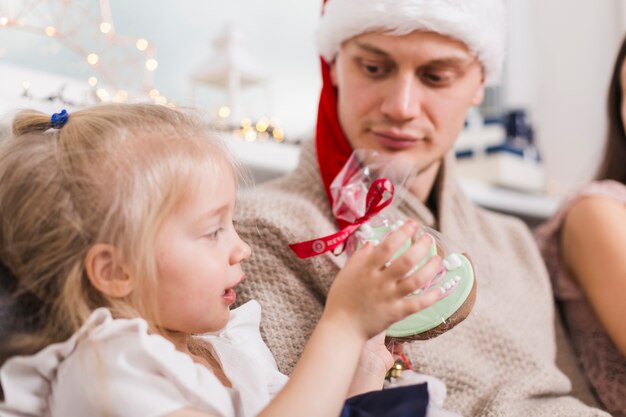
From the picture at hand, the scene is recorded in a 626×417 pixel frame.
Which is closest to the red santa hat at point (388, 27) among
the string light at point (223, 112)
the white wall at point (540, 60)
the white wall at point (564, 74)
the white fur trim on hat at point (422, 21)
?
the white fur trim on hat at point (422, 21)

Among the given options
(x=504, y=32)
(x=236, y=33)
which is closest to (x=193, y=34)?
(x=236, y=33)

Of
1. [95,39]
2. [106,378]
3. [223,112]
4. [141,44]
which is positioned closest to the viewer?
[106,378]

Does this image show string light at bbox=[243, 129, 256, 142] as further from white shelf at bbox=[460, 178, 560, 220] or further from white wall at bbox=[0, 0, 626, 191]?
white shelf at bbox=[460, 178, 560, 220]

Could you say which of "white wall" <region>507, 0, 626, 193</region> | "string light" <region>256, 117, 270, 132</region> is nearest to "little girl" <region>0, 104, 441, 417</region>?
"string light" <region>256, 117, 270, 132</region>

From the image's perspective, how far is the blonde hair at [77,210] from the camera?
516 mm

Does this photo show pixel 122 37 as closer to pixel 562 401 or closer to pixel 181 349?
pixel 181 349

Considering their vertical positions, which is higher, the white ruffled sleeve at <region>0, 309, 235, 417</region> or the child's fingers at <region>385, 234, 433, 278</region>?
the child's fingers at <region>385, 234, 433, 278</region>

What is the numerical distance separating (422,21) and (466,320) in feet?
1.35

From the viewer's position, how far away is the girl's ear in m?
0.52

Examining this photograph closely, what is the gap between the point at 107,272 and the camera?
0.53 m

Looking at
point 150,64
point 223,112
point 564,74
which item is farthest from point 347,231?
point 564,74

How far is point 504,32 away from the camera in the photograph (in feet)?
3.52

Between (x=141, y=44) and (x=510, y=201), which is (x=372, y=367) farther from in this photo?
(x=510, y=201)

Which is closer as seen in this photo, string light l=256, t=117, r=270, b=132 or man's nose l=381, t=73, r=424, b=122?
man's nose l=381, t=73, r=424, b=122
